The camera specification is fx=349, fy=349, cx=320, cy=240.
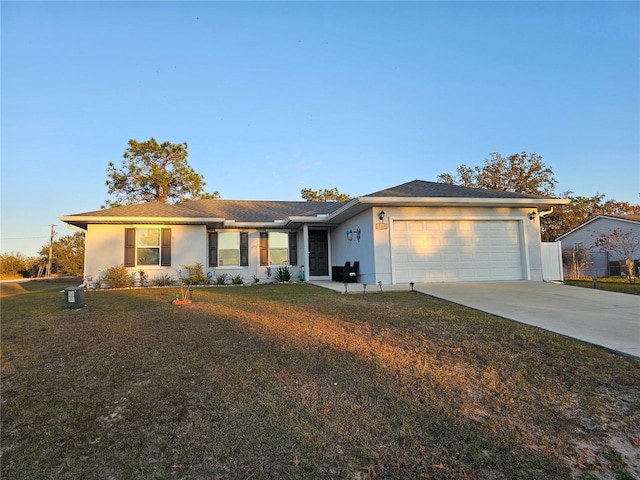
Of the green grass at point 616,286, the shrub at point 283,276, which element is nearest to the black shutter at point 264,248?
the shrub at point 283,276

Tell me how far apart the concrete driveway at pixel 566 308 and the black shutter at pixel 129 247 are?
34.9 feet

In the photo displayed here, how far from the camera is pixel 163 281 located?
13.0 metres

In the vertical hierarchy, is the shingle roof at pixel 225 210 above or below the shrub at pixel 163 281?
above

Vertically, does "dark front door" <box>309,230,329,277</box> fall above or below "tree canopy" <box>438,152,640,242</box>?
below

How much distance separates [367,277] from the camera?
11.4 meters

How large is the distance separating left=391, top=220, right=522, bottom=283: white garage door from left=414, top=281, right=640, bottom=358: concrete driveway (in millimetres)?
1403

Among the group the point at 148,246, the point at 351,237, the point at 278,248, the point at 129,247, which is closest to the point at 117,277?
the point at 129,247

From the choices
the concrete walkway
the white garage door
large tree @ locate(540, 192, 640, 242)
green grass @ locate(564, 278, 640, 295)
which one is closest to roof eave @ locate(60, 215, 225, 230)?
the white garage door

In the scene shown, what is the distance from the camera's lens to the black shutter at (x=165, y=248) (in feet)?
44.3

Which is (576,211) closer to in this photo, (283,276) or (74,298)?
(283,276)

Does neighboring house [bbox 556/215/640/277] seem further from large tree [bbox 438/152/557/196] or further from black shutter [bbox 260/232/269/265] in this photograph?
black shutter [bbox 260/232/269/265]

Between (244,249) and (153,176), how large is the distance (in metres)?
14.5

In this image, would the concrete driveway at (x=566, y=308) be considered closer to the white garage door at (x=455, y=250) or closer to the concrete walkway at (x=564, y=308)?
the concrete walkway at (x=564, y=308)

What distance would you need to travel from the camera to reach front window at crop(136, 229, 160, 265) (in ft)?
44.1
